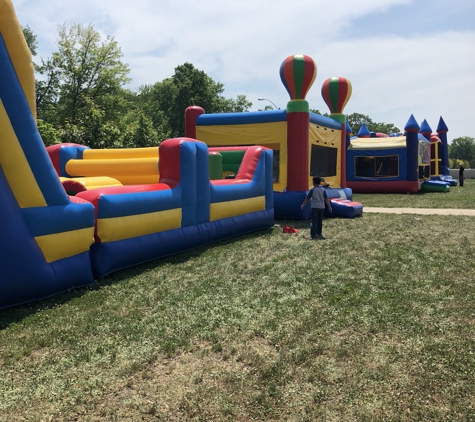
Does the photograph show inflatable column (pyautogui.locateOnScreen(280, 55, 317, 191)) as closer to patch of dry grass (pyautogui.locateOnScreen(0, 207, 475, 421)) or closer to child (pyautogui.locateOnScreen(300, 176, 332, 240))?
child (pyautogui.locateOnScreen(300, 176, 332, 240))

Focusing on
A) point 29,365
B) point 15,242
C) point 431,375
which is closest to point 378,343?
point 431,375

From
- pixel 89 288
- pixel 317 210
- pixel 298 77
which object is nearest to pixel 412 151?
pixel 298 77

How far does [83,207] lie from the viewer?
4742 mm

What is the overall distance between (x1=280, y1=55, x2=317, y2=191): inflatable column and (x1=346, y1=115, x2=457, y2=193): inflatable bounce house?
35.2ft

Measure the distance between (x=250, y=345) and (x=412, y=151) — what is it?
60.8ft

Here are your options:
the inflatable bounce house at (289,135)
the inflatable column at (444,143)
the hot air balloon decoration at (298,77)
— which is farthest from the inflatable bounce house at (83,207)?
the inflatable column at (444,143)

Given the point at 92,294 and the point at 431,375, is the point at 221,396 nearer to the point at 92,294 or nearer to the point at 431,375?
the point at 431,375

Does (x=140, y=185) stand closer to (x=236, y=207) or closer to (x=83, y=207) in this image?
(x=83, y=207)

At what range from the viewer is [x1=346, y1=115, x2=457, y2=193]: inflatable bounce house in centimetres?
1977

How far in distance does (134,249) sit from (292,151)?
602 cm

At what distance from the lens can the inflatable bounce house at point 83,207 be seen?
399 cm

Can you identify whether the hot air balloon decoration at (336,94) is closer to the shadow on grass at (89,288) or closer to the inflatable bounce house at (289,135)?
the inflatable bounce house at (289,135)

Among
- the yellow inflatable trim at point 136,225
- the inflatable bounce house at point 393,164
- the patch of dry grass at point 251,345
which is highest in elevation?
the inflatable bounce house at point 393,164

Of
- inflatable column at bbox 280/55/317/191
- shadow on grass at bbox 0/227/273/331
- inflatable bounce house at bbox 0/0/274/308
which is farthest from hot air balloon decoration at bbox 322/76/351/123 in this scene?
shadow on grass at bbox 0/227/273/331
